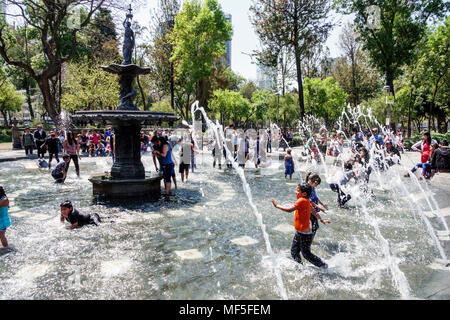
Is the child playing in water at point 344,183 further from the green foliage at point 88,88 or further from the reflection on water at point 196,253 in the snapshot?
the green foliage at point 88,88

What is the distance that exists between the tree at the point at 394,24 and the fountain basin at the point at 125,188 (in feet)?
91.2

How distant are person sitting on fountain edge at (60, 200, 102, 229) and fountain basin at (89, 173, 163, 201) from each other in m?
2.20

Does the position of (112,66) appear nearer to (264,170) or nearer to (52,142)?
(52,142)

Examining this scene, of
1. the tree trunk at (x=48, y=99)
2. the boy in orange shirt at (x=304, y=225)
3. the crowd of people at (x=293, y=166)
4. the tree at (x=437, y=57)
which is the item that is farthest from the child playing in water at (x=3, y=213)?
the tree at (x=437, y=57)

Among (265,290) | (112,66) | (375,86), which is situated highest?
(375,86)

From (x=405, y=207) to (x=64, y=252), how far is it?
25.9 feet

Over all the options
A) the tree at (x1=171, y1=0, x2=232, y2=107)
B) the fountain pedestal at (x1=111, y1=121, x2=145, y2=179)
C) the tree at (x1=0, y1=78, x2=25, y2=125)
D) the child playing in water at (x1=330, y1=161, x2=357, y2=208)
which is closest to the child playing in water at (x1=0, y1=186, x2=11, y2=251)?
the fountain pedestal at (x1=111, y1=121, x2=145, y2=179)

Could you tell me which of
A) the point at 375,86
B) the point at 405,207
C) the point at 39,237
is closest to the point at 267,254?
the point at 39,237

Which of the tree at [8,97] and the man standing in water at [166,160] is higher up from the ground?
the tree at [8,97]

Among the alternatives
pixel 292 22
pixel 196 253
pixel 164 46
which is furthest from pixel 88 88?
pixel 196 253

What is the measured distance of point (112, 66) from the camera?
893 centimetres

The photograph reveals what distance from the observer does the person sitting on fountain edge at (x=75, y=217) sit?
6.00 metres

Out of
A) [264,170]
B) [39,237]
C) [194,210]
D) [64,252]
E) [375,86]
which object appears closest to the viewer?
[64,252]
